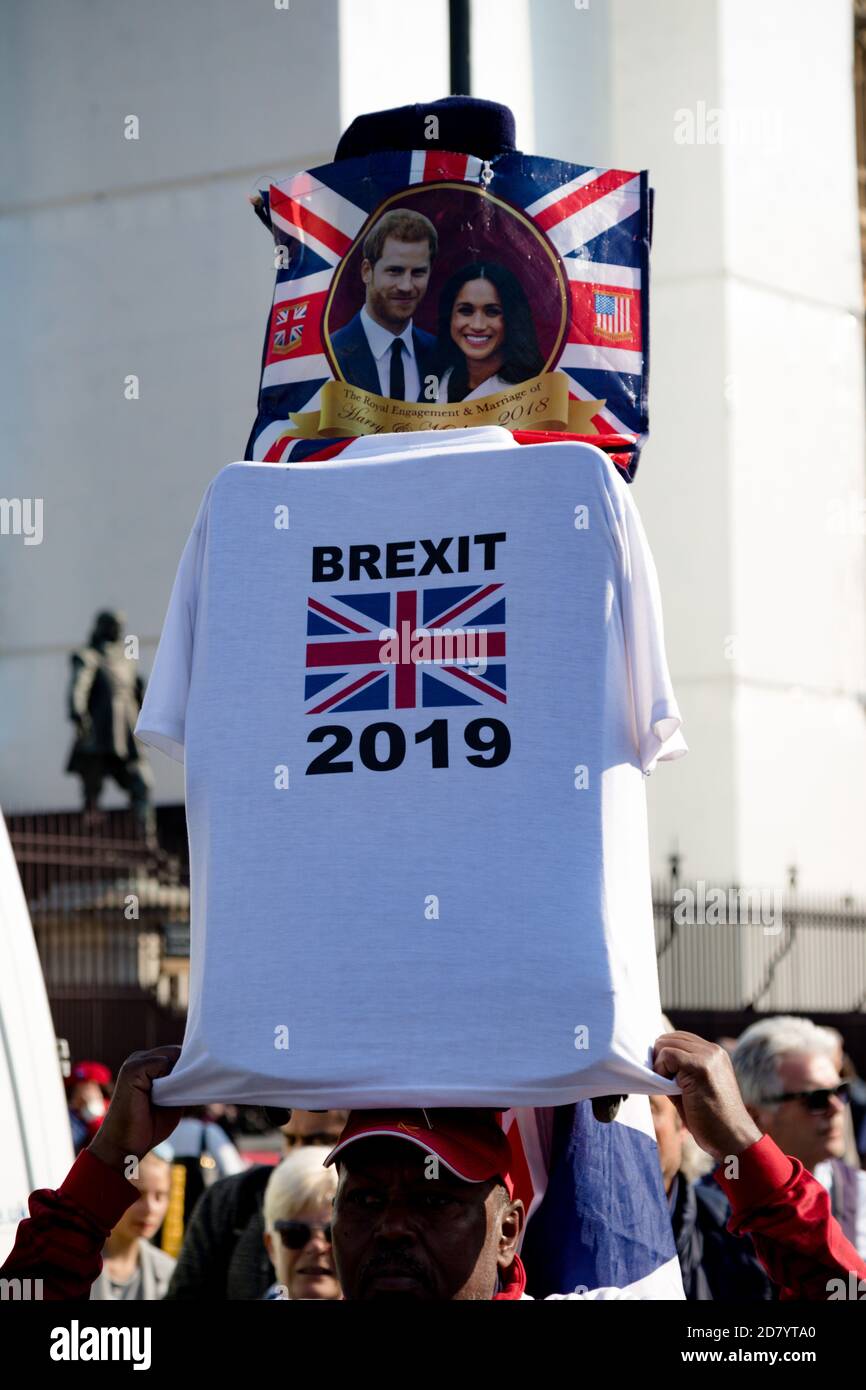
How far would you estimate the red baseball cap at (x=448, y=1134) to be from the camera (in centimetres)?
300

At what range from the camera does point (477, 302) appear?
369 centimetres

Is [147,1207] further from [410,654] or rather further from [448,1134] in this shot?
[410,654]

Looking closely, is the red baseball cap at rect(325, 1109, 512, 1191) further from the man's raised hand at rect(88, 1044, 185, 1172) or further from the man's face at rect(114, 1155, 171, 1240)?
the man's face at rect(114, 1155, 171, 1240)

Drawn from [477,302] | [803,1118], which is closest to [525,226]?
[477,302]

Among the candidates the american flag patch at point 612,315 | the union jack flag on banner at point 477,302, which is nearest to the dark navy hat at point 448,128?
the union jack flag on banner at point 477,302

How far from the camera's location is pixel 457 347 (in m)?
3.67

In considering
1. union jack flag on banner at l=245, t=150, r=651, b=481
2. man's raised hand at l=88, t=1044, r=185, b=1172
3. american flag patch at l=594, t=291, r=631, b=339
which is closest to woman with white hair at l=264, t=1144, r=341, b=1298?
man's raised hand at l=88, t=1044, r=185, b=1172

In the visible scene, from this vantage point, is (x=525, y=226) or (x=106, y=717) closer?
(x=525, y=226)

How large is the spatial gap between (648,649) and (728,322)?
22563mm

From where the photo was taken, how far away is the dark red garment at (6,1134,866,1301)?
2816mm

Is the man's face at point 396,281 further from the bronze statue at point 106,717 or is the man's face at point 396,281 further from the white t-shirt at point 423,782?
the bronze statue at point 106,717

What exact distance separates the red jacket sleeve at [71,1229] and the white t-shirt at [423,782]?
154 millimetres

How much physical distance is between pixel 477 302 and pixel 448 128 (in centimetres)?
33

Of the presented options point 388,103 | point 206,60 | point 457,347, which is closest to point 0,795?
point 206,60
